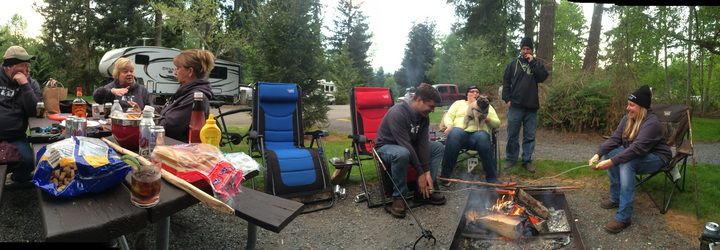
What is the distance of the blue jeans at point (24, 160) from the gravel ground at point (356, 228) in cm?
20

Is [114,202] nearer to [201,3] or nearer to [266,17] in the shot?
[266,17]

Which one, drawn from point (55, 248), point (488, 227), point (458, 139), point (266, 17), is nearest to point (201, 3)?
point (266, 17)

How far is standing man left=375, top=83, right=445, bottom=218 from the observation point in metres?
3.91

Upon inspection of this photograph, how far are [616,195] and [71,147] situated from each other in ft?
14.1

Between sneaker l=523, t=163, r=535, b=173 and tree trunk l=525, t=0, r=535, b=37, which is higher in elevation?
tree trunk l=525, t=0, r=535, b=37

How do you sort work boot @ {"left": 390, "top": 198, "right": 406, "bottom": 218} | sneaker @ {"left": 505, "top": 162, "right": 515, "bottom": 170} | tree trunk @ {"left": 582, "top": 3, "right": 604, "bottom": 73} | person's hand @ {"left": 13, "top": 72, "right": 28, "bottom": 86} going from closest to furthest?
person's hand @ {"left": 13, "top": 72, "right": 28, "bottom": 86}, work boot @ {"left": 390, "top": 198, "right": 406, "bottom": 218}, sneaker @ {"left": 505, "top": 162, "right": 515, "bottom": 170}, tree trunk @ {"left": 582, "top": 3, "right": 604, "bottom": 73}

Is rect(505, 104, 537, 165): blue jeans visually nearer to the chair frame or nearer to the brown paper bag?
the chair frame

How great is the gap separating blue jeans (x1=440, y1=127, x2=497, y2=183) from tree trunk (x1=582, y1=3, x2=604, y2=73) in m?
5.93

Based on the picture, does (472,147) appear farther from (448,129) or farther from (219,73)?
(219,73)

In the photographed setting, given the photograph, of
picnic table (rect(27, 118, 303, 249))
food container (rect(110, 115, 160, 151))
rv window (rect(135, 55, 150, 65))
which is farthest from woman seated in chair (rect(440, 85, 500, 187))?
rv window (rect(135, 55, 150, 65))

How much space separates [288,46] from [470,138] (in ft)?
16.5

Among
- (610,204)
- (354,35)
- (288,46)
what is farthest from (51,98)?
(354,35)

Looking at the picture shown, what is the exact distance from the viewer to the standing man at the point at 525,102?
513cm

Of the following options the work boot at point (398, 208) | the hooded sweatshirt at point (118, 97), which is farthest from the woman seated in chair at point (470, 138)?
the hooded sweatshirt at point (118, 97)
